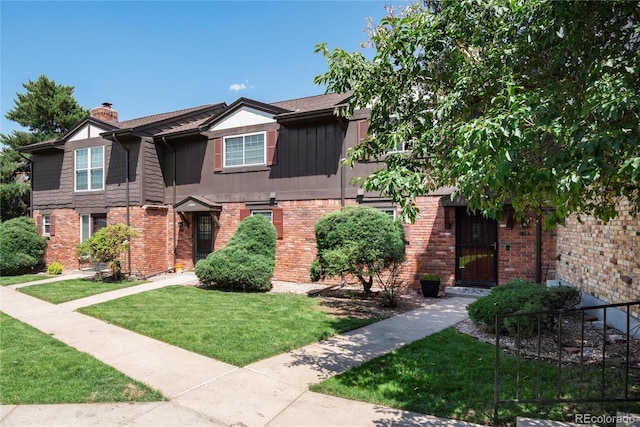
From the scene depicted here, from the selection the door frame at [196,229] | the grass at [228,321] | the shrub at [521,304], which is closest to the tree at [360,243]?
the grass at [228,321]

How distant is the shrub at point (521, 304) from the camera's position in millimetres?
5527

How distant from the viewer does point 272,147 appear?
12.7m

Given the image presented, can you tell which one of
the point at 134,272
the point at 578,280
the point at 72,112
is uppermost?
the point at 72,112

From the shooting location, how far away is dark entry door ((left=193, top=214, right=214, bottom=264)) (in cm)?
1437

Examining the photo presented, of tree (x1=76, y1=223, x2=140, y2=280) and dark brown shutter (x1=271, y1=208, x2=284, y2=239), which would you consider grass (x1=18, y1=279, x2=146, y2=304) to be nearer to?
tree (x1=76, y1=223, x2=140, y2=280)

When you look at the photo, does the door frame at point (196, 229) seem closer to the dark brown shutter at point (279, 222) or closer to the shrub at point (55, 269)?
the dark brown shutter at point (279, 222)

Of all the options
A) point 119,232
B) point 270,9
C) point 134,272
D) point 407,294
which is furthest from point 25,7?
point 407,294

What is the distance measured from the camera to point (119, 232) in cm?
1255

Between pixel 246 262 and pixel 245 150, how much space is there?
466 cm

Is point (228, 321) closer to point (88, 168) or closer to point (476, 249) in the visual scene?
point (476, 249)

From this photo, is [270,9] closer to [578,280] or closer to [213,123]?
[213,123]

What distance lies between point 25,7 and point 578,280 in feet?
42.3

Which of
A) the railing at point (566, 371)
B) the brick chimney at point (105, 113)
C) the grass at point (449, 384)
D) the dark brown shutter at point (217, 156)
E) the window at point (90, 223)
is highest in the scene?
the brick chimney at point (105, 113)

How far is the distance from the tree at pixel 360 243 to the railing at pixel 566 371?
140 inches
